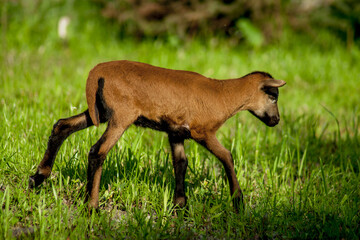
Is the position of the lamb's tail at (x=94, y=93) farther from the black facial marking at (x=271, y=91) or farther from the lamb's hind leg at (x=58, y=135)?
the black facial marking at (x=271, y=91)

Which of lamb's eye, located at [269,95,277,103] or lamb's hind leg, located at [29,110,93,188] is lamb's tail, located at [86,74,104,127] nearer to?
lamb's hind leg, located at [29,110,93,188]

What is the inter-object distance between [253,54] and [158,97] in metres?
5.11

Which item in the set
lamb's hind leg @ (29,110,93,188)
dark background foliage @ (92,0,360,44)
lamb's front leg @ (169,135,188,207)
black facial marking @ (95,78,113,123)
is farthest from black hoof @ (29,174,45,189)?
dark background foliage @ (92,0,360,44)

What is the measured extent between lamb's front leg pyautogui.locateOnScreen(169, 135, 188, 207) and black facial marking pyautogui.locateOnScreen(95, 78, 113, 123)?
21.6 inches

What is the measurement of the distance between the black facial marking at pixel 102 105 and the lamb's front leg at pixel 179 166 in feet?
1.80

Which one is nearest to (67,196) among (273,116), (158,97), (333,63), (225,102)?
(158,97)

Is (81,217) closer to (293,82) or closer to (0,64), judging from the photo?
(0,64)

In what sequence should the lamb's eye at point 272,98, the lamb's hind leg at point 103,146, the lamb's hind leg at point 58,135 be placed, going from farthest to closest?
the lamb's eye at point 272,98, the lamb's hind leg at point 58,135, the lamb's hind leg at point 103,146

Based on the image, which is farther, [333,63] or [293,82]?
[333,63]

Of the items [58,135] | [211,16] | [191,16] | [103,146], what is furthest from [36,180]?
[211,16]

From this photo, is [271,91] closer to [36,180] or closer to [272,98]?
[272,98]

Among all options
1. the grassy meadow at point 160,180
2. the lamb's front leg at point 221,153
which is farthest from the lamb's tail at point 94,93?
the lamb's front leg at point 221,153

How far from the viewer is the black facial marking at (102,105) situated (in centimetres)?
302

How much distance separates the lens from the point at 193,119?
3105 millimetres
